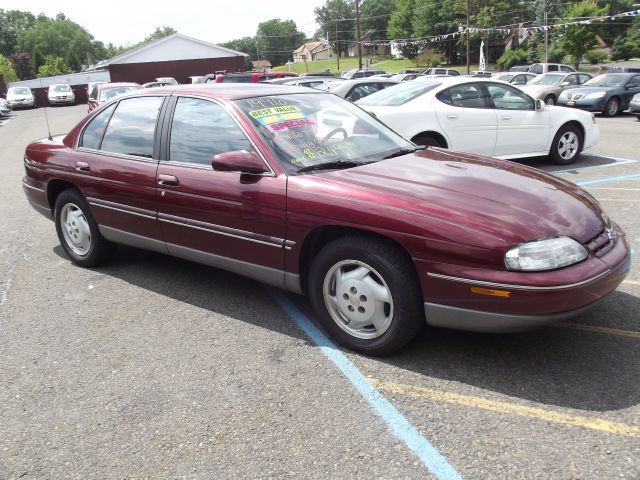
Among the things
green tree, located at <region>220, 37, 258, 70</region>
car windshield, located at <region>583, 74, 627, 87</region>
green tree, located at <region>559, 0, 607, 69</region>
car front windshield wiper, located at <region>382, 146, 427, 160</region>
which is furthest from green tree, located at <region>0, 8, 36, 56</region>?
car front windshield wiper, located at <region>382, 146, 427, 160</region>

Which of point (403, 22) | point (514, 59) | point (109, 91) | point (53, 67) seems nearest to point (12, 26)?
point (53, 67)

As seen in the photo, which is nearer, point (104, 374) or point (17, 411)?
point (17, 411)

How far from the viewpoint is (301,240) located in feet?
11.3

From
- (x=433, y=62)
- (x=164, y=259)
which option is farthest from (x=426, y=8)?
(x=164, y=259)

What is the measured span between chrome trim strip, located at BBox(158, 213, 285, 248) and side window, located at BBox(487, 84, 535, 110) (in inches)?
241

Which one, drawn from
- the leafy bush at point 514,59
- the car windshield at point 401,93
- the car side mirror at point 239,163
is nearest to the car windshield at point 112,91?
the car windshield at point 401,93

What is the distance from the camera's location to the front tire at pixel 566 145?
9036 mm

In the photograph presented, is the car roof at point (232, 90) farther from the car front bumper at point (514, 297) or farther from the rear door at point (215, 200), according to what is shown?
the car front bumper at point (514, 297)

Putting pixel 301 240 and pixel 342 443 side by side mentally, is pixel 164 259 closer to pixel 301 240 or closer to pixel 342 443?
pixel 301 240

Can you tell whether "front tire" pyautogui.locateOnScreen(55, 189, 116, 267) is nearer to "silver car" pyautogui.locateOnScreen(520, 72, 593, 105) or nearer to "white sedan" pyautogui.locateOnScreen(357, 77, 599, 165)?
"white sedan" pyautogui.locateOnScreen(357, 77, 599, 165)

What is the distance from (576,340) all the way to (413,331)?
109cm

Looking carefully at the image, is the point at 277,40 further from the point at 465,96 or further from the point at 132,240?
the point at 132,240

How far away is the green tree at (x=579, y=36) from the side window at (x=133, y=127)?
54786 mm

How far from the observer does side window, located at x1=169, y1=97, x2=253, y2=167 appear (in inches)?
152
